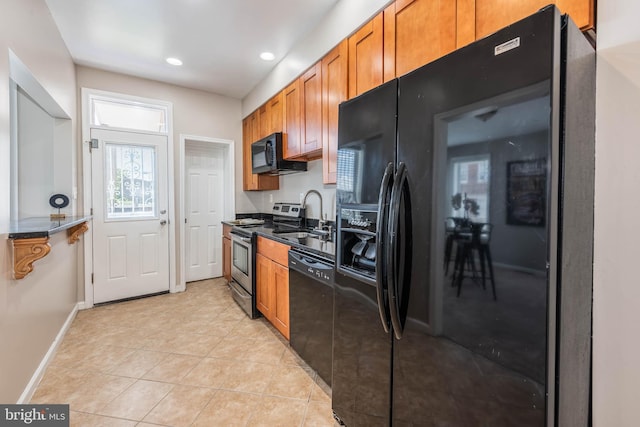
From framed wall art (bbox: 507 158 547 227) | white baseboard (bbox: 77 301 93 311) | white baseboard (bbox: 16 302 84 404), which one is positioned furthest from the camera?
white baseboard (bbox: 77 301 93 311)

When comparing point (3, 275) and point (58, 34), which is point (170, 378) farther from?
point (58, 34)

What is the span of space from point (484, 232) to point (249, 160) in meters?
3.69

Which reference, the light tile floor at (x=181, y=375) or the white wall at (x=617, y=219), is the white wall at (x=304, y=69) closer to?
the white wall at (x=617, y=219)

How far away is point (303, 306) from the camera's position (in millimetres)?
2043

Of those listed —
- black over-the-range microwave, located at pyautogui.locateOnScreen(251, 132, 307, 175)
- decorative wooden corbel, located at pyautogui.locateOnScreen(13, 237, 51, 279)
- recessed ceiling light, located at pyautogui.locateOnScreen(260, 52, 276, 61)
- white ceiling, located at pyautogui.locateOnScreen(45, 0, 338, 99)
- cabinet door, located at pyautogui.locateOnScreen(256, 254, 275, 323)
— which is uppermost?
recessed ceiling light, located at pyautogui.locateOnScreen(260, 52, 276, 61)

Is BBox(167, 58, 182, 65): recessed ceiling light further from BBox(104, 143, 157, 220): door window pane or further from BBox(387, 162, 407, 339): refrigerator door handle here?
BBox(387, 162, 407, 339): refrigerator door handle

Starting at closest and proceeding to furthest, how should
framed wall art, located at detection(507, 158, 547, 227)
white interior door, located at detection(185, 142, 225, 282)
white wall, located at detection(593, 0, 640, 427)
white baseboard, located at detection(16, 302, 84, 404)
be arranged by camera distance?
framed wall art, located at detection(507, 158, 547, 227), white wall, located at detection(593, 0, 640, 427), white baseboard, located at detection(16, 302, 84, 404), white interior door, located at detection(185, 142, 225, 282)

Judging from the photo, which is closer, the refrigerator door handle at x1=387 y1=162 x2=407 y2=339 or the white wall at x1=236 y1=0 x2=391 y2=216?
the refrigerator door handle at x1=387 y1=162 x2=407 y2=339

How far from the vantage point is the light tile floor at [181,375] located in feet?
5.53

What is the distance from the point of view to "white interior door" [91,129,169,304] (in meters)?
3.41

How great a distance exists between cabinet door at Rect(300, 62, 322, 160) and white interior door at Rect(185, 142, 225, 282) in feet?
7.08

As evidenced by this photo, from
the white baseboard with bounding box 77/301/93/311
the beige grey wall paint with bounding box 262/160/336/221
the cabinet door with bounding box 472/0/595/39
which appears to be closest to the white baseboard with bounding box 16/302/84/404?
the white baseboard with bounding box 77/301/93/311

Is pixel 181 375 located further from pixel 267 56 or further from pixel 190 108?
pixel 190 108

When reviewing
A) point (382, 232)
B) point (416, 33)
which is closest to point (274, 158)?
point (416, 33)
